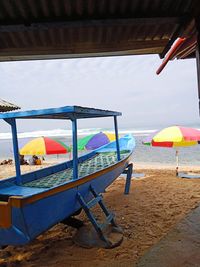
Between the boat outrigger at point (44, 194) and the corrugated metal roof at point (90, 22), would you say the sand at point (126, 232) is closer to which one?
the boat outrigger at point (44, 194)

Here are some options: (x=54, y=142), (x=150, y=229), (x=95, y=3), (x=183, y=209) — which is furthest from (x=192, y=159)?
(x=95, y=3)

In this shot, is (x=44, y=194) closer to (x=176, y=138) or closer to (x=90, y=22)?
(x=90, y=22)

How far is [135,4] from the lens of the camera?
287 centimetres

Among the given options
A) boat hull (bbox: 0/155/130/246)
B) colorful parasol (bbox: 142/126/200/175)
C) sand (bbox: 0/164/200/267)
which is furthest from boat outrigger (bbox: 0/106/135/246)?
colorful parasol (bbox: 142/126/200/175)

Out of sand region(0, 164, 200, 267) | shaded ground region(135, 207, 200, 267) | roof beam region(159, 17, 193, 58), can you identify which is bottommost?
sand region(0, 164, 200, 267)

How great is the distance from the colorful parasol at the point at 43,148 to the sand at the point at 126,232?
3413 mm

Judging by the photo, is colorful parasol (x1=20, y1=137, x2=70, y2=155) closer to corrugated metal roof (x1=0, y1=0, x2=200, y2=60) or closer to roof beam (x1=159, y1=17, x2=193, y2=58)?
corrugated metal roof (x1=0, y1=0, x2=200, y2=60)

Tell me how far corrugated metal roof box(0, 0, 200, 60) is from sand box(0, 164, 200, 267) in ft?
10.5

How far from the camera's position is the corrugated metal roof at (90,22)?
284 centimetres

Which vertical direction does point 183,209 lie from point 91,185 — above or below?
below

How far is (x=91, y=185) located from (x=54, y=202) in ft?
3.81

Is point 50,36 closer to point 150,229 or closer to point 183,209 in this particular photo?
point 150,229

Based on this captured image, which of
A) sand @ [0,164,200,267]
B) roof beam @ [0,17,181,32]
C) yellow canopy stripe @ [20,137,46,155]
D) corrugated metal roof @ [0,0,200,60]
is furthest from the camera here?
yellow canopy stripe @ [20,137,46,155]

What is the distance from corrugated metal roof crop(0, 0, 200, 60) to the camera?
284 cm
